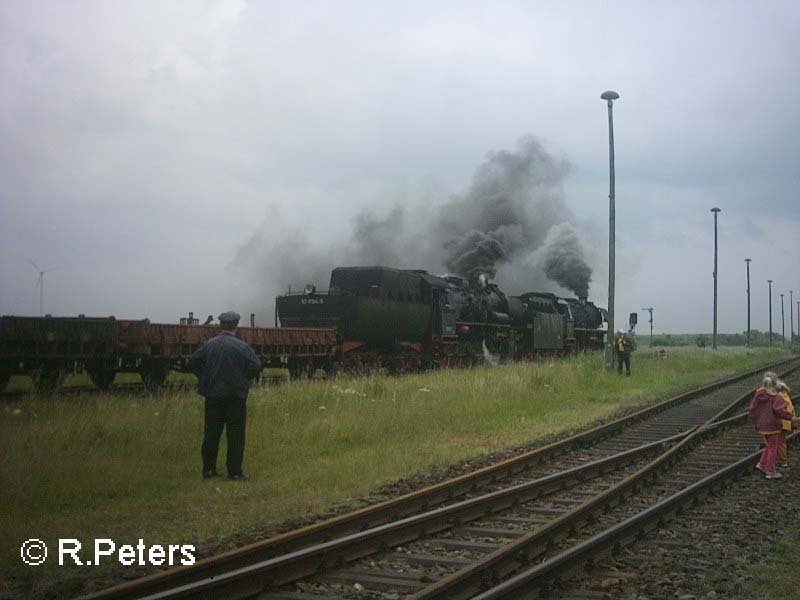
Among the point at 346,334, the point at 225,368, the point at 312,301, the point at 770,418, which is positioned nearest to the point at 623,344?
the point at 346,334

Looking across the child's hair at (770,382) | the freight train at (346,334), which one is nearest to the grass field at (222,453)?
the freight train at (346,334)

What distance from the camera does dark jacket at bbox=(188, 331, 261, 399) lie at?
29.4ft

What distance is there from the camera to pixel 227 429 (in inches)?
360

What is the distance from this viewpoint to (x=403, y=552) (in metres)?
6.55

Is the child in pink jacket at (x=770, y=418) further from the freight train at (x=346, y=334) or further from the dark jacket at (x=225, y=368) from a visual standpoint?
the freight train at (x=346, y=334)

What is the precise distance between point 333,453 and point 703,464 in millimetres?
5033

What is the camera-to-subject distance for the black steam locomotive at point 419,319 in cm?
2230

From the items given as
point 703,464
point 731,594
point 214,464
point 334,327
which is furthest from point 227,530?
point 334,327

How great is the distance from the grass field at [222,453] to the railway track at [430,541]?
644 mm

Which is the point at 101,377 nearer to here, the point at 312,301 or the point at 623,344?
the point at 312,301

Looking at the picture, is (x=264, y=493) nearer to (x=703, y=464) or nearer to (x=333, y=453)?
(x=333, y=453)

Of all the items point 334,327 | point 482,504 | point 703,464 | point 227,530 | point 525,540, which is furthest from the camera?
point 334,327

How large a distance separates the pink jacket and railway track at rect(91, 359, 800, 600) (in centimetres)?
128

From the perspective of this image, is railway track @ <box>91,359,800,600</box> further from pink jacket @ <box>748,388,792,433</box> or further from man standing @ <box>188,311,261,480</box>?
man standing @ <box>188,311,261,480</box>
